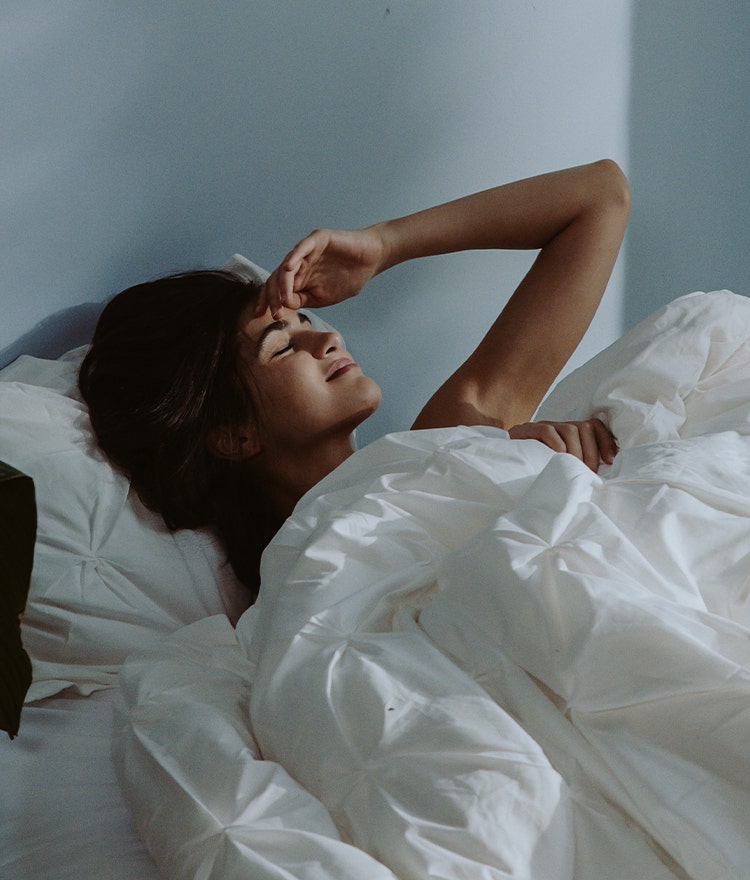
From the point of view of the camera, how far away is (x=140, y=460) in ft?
4.08

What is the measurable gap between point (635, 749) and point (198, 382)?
0.85 metres

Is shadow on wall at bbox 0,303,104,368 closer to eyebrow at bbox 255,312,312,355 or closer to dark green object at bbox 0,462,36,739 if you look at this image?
eyebrow at bbox 255,312,312,355

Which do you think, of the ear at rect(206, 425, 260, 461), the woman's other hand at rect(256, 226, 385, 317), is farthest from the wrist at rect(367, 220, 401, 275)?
the ear at rect(206, 425, 260, 461)

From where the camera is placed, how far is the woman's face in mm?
1301

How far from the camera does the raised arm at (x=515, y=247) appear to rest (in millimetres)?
1478

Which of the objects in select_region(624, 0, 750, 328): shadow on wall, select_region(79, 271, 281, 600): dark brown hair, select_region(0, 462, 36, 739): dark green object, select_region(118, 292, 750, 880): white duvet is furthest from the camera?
select_region(624, 0, 750, 328): shadow on wall

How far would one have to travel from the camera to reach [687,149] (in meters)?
2.07

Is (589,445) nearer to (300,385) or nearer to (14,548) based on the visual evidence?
(300,385)

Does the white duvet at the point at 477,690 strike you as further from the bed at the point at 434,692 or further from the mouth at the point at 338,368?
the mouth at the point at 338,368

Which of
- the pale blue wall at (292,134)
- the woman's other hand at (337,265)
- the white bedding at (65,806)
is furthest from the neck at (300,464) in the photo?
the white bedding at (65,806)

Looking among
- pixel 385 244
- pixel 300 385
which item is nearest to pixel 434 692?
pixel 300 385

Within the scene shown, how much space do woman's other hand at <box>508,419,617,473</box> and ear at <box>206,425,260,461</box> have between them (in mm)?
394

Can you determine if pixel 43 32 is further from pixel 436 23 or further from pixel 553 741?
pixel 553 741

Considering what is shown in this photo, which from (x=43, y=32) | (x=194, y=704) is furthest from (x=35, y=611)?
(x=43, y=32)
